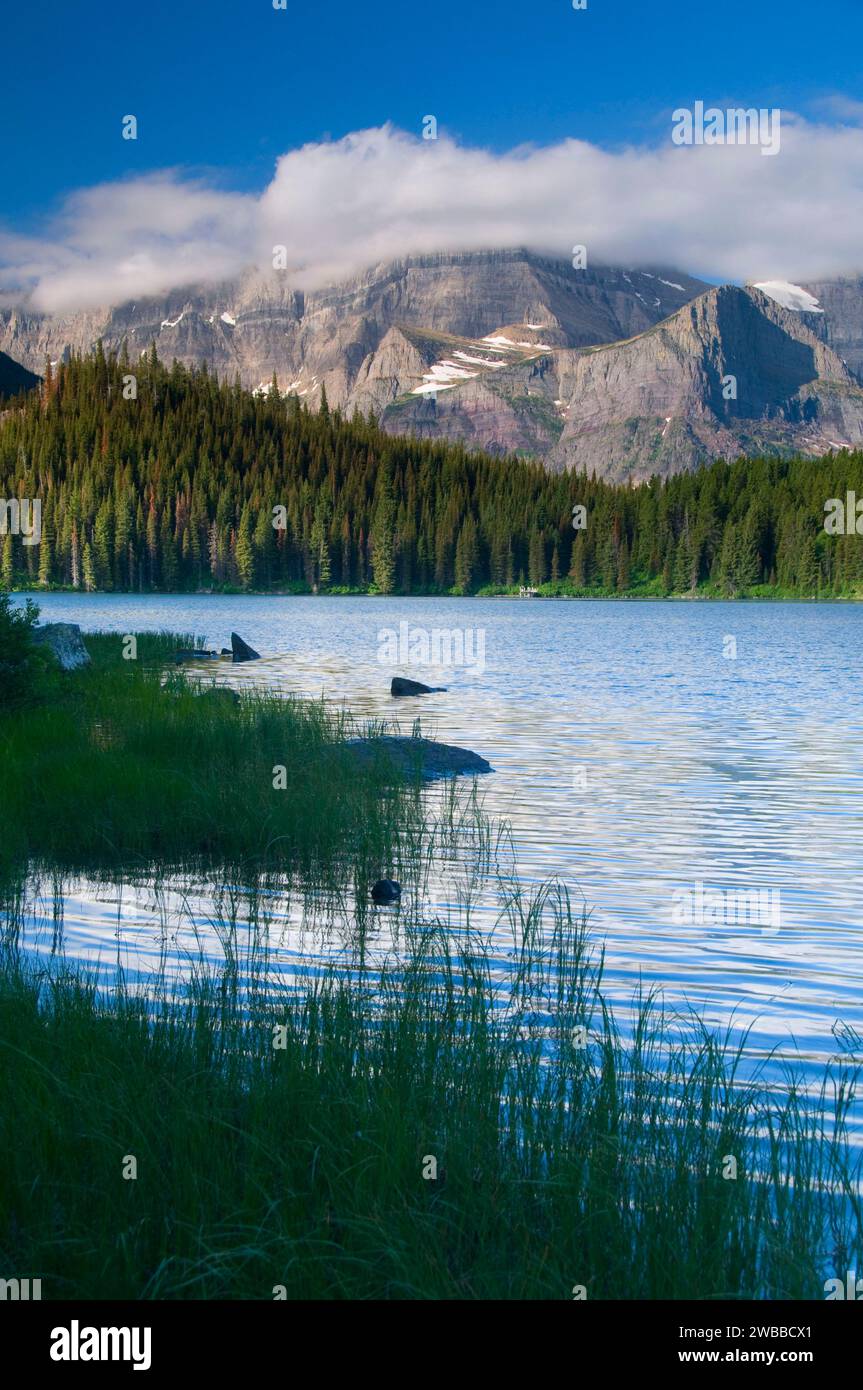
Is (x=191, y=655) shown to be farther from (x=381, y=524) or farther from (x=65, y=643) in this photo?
(x=381, y=524)

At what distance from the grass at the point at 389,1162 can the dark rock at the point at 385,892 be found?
Result: 407cm

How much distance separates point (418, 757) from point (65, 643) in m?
11.3

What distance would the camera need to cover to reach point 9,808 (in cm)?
1240

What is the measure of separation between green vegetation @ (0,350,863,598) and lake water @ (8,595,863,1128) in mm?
105042

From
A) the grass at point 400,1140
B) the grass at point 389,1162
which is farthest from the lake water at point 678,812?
the grass at point 389,1162

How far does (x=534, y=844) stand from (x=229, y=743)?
513cm

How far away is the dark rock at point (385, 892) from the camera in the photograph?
35.3ft

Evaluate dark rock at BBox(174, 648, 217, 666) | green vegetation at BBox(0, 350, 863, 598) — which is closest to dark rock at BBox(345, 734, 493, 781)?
dark rock at BBox(174, 648, 217, 666)

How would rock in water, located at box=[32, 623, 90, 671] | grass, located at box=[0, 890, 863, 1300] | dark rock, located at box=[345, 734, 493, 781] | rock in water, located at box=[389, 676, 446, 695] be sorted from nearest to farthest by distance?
grass, located at box=[0, 890, 863, 1300], dark rock, located at box=[345, 734, 493, 781], rock in water, located at box=[32, 623, 90, 671], rock in water, located at box=[389, 676, 446, 695]

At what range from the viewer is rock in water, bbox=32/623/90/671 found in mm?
24641

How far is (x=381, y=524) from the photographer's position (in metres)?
163

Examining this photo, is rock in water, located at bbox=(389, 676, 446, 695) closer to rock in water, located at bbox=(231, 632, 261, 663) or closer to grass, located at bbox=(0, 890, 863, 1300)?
rock in water, located at bbox=(231, 632, 261, 663)

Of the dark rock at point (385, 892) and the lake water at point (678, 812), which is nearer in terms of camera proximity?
the lake water at point (678, 812)

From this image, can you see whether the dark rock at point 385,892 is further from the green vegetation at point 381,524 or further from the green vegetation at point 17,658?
the green vegetation at point 381,524
